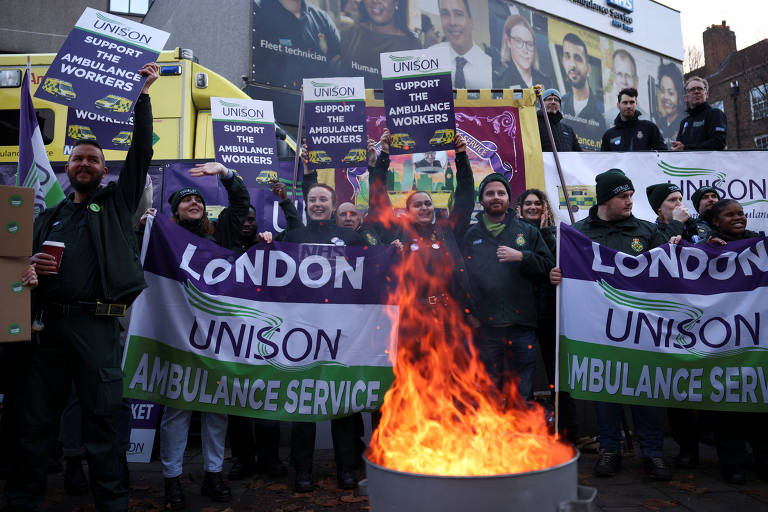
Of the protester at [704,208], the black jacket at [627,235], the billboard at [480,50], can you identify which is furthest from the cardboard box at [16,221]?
the billboard at [480,50]

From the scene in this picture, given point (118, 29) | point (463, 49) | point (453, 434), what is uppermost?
point (463, 49)

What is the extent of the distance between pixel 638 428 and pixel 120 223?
3.92 metres

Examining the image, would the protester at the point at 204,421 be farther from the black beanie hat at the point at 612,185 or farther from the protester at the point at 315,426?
the black beanie hat at the point at 612,185

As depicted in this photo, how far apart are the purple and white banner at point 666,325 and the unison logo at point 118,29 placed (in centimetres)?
347

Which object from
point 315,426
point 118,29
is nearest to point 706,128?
point 315,426

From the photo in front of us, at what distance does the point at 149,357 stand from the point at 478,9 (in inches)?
754

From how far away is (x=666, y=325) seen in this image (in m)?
4.22

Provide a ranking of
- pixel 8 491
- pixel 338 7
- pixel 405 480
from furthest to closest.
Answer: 1. pixel 338 7
2. pixel 8 491
3. pixel 405 480

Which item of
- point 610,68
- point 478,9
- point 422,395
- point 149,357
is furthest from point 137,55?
point 610,68

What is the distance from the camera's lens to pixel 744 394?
4102mm

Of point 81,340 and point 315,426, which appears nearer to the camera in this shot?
Answer: point 81,340

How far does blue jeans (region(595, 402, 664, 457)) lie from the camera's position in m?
4.30

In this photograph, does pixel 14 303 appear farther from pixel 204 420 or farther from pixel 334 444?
pixel 334 444

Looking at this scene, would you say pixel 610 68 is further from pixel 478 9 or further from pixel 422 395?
pixel 422 395
